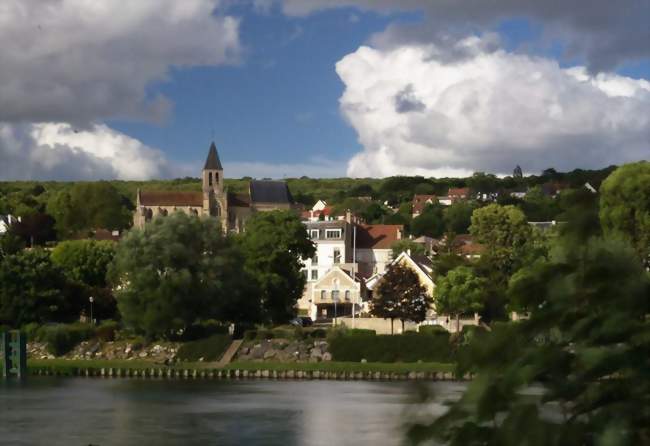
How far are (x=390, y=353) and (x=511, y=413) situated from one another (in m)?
55.7

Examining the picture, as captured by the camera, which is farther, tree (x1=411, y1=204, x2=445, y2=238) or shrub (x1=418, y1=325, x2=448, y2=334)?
tree (x1=411, y1=204, x2=445, y2=238)

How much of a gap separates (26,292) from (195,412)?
29.8 metres

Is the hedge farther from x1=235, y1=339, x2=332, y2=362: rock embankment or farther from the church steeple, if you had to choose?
the church steeple

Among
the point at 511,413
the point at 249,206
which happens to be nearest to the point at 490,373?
the point at 511,413

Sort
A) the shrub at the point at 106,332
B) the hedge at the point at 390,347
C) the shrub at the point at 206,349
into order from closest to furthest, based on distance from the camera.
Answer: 1. the hedge at the point at 390,347
2. the shrub at the point at 206,349
3. the shrub at the point at 106,332

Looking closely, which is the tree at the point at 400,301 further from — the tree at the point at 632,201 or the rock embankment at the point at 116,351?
the tree at the point at 632,201

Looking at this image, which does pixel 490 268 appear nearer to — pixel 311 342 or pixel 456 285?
pixel 456 285

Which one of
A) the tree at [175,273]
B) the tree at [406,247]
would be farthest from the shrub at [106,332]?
the tree at [406,247]

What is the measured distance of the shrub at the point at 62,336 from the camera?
210 feet

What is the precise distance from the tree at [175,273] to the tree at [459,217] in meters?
68.9

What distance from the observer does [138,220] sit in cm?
13625

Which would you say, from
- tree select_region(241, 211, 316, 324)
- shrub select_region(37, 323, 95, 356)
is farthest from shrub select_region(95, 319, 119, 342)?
tree select_region(241, 211, 316, 324)

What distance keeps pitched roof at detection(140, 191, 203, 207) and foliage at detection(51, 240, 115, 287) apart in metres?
54.1

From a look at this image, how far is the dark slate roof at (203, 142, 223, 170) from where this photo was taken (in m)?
143
